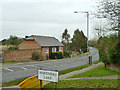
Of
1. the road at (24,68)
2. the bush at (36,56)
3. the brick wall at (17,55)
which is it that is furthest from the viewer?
the bush at (36,56)

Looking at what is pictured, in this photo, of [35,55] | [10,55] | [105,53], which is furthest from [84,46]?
[105,53]

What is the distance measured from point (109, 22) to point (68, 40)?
5349 cm

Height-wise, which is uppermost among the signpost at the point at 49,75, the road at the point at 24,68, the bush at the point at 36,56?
the signpost at the point at 49,75

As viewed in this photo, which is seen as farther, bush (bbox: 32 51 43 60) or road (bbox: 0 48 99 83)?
bush (bbox: 32 51 43 60)

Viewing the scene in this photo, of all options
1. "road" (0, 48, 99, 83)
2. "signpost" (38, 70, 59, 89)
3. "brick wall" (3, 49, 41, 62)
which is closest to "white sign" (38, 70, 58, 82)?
"signpost" (38, 70, 59, 89)

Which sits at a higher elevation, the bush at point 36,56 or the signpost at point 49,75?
the signpost at point 49,75

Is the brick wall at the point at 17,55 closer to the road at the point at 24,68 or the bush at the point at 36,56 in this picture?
the bush at the point at 36,56

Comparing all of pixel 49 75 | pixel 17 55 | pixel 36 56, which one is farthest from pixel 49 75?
pixel 36 56

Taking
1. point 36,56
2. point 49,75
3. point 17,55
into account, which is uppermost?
point 49,75

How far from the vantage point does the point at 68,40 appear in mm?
61938

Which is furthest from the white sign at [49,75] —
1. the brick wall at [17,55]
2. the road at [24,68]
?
the brick wall at [17,55]

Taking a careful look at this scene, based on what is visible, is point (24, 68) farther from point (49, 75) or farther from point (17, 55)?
point (49, 75)

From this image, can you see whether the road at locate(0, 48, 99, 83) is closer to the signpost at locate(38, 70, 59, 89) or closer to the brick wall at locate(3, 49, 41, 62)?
the brick wall at locate(3, 49, 41, 62)

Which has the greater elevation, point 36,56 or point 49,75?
point 49,75
